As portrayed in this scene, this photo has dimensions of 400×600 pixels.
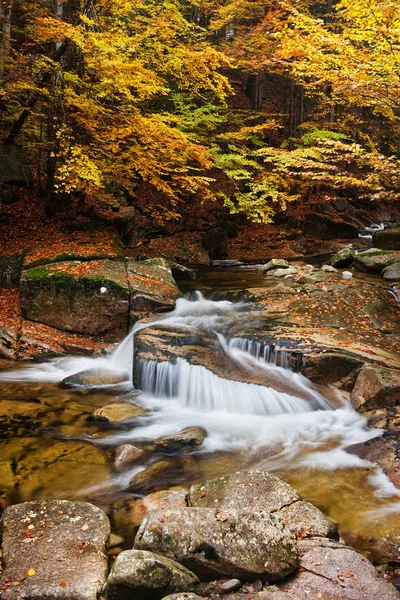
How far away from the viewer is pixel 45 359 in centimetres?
924

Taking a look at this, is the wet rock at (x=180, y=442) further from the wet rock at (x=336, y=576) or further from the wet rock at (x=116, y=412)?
the wet rock at (x=336, y=576)

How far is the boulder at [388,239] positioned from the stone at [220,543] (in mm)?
16271

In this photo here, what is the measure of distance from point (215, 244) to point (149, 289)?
754 cm

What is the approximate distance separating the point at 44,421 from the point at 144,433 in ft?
5.38

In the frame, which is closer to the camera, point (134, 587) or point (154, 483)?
point (134, 587)

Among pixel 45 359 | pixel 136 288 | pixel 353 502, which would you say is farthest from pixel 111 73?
pixel 353 502

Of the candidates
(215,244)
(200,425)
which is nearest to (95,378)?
(200,425)

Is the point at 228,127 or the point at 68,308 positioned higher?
the point at 228,127

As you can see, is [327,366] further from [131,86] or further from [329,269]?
[131,86]

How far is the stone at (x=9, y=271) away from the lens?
11.1m

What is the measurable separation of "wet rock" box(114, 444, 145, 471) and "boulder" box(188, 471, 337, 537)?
4.50 ft

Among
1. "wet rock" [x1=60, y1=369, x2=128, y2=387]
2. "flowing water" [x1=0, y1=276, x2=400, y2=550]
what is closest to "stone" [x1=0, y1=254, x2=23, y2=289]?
"flowing water" [x1=0, y1=276, x2=400, y2=550]

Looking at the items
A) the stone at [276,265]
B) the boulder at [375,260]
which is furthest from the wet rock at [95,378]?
the boulder at [375,260]

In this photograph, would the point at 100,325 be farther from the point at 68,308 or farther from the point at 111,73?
the point at 111,73
